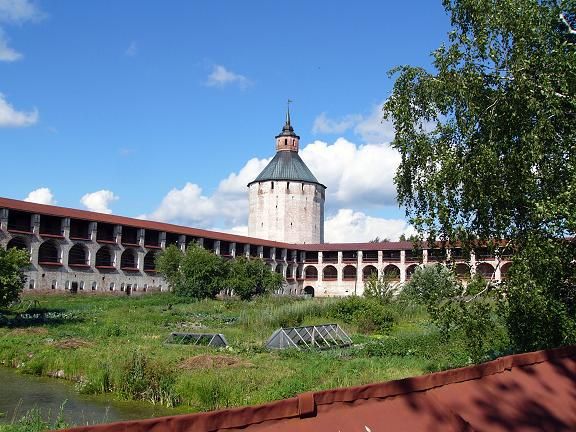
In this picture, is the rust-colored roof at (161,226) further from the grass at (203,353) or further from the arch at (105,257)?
the grass at (203,353)

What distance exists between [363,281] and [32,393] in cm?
5276

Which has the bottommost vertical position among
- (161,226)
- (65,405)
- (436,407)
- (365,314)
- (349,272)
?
(65,405)

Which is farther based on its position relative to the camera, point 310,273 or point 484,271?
point 310,273

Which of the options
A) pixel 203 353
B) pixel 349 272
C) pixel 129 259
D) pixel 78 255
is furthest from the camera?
pixel 349 272

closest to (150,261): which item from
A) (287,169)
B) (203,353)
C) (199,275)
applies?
(199,275)

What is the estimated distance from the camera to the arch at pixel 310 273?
67688 millimetres

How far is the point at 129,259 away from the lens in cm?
4706

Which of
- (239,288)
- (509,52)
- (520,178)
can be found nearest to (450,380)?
(520,178)

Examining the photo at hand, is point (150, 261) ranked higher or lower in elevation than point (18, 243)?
lower

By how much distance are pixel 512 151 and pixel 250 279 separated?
106 ft

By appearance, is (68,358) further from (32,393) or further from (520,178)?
(520,178)

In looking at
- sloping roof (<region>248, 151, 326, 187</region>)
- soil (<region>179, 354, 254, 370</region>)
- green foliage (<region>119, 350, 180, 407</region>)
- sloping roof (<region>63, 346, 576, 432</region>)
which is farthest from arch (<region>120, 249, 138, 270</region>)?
sloping roof (<region>63, 346, 576, 432</region>)

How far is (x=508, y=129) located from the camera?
10180 millimetres

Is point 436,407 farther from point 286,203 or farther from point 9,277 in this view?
point 286,203
